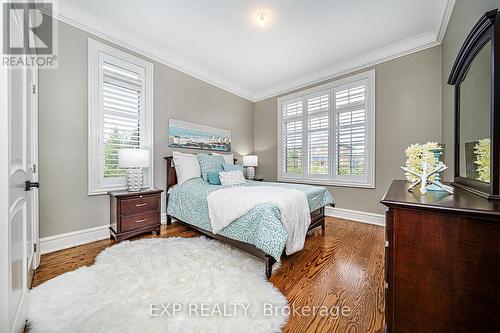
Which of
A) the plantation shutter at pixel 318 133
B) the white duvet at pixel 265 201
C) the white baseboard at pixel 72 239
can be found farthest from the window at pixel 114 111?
the plantation shutter at pixel 318 133

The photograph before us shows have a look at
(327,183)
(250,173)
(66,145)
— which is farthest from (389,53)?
(66,145)

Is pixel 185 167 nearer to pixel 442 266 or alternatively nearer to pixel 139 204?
pixel 139 204

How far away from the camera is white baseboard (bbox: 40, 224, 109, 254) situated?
7.48 ft

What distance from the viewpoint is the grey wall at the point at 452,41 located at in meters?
1.55

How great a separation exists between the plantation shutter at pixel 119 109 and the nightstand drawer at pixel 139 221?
66 centimetres

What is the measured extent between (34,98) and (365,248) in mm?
3993

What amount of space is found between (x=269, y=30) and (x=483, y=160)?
2.70 metres

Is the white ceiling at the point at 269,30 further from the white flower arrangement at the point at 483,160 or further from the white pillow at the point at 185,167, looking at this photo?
the white flower arrangement at the point at 483,160

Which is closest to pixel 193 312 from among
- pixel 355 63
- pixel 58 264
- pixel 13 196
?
pixel 13 196

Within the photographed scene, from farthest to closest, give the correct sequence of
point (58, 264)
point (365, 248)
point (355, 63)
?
point (355, 63)
point (365, 248)
point (58, 264)

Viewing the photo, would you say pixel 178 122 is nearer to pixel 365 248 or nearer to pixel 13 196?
pixel 13 196

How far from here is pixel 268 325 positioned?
127 centimetres

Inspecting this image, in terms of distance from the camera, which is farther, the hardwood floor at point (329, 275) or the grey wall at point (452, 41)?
the grey wall at point (452, 41)

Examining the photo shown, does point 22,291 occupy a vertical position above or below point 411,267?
below
